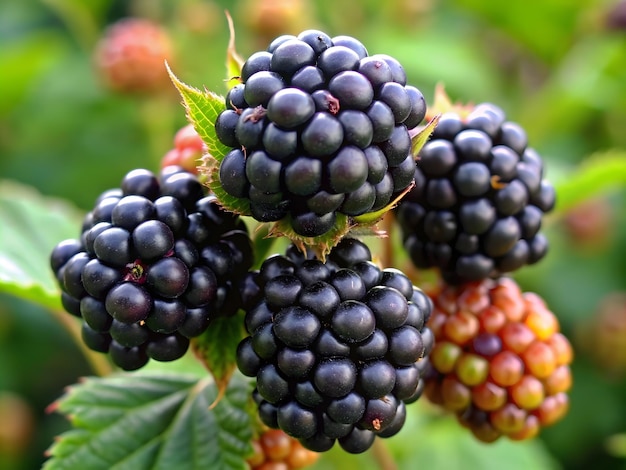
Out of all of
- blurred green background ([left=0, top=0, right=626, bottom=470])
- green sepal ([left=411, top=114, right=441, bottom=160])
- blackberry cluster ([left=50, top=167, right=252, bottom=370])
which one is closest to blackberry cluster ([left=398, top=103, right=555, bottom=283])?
green sepal ([left=411, top=114, right=441, bottom=160])

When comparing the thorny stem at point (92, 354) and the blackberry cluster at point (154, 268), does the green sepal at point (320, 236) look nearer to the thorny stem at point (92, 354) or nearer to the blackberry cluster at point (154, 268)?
the blackberry cluster at point (154, 268)

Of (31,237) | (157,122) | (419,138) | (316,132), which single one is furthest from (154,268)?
(157,122)

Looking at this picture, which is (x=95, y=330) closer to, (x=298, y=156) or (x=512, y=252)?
(x=298, y=156)

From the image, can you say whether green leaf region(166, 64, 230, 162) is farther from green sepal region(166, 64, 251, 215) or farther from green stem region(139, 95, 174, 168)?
green stem region(139, 95, 174, 168)

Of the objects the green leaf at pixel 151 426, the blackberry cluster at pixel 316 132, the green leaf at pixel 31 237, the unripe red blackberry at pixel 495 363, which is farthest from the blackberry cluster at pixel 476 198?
the green leaf at pixel 31 237

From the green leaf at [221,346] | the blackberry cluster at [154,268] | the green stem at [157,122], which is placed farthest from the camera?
the green stem at [157,122]

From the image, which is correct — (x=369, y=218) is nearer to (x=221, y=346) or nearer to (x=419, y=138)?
(x=419, y=138)
